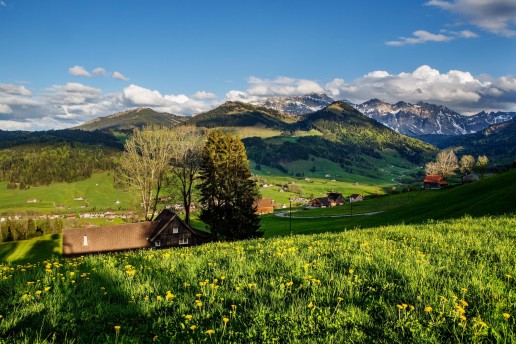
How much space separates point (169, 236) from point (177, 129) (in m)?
21.9

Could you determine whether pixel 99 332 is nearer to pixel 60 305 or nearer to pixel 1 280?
pixel 60 305

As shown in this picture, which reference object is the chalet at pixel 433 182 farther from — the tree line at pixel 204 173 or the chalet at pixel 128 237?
the tree line at pixel 204 173

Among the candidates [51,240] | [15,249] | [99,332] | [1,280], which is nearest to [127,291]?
[99,332]

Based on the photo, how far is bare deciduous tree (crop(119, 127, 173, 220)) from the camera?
181 ft

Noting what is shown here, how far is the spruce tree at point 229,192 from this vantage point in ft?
164

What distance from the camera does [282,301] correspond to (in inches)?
251

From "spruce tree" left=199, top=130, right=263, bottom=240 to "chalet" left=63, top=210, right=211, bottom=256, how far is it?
16265mm

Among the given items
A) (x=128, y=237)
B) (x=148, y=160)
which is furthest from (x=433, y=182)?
(x=148, y=160)

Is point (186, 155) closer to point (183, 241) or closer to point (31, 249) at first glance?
point (183, 241)

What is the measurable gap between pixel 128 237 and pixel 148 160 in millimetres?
18475

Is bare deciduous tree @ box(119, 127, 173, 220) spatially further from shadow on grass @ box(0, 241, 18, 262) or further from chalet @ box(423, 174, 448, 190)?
chalet @ box(423, 174, 448, 190)

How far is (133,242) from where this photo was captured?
6444cm

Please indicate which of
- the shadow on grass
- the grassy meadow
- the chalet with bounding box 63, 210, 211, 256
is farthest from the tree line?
the shadow on grass

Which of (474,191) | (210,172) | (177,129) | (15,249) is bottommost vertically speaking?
(15,249)
